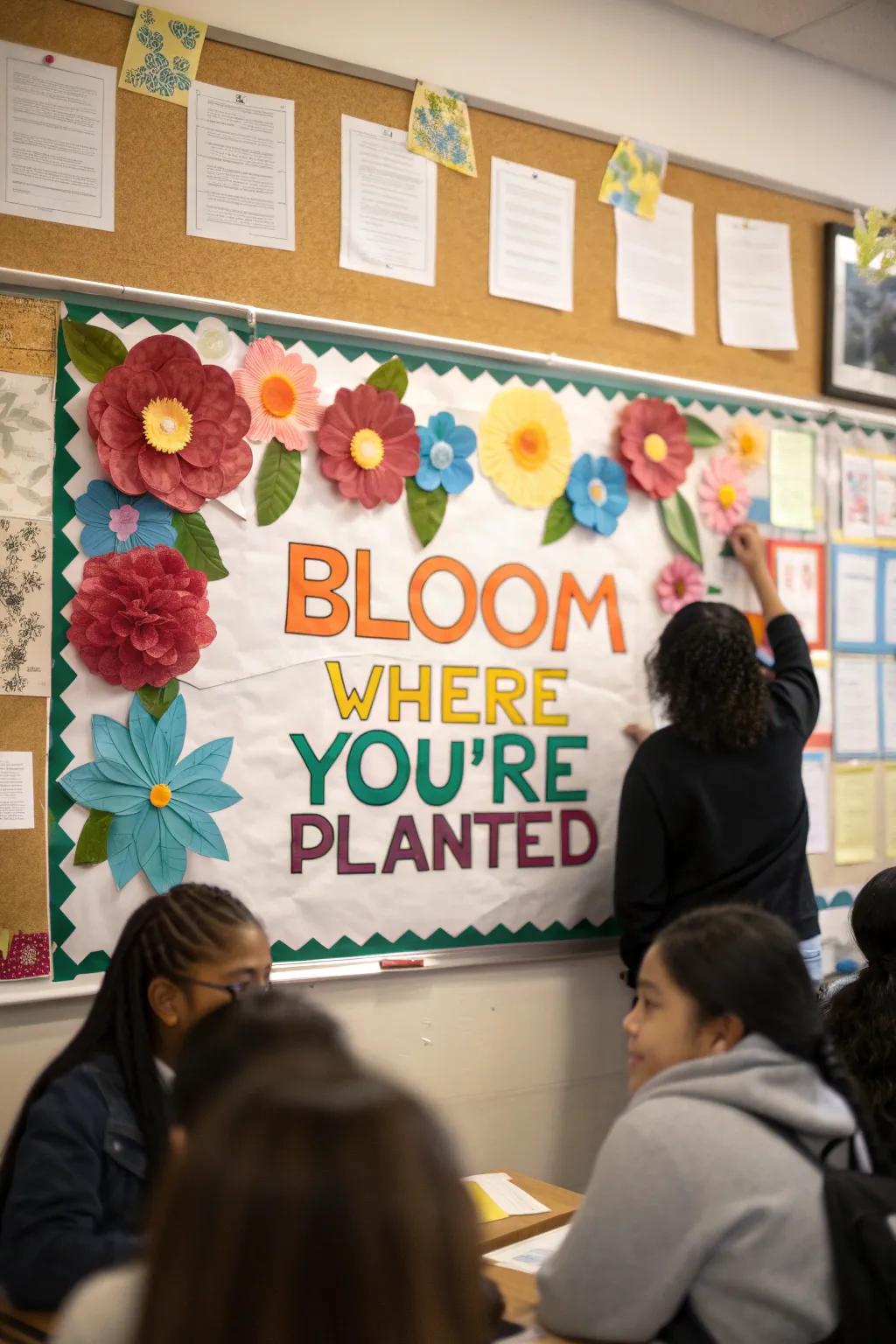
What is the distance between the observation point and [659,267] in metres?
2.92

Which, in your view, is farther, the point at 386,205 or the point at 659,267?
the point at 659,267

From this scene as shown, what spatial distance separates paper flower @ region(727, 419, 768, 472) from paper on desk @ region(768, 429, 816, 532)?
0.12 feet

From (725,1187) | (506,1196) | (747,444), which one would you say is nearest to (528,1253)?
(506,1196)

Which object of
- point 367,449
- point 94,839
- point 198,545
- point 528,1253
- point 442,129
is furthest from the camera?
point 442,129

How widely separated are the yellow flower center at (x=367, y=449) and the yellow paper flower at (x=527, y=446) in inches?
9.6

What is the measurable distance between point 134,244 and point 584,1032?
179 centimetres

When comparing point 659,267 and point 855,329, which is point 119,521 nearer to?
point 659,267

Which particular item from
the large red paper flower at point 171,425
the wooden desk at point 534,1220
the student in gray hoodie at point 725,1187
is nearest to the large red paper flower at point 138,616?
the large red paper flower at point 171,425

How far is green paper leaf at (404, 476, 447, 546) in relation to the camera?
2.57 meters

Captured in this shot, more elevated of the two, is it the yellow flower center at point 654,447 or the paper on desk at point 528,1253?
the yellow flower center at point 654,447

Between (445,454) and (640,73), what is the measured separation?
3.46 ft

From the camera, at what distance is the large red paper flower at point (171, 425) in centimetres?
223

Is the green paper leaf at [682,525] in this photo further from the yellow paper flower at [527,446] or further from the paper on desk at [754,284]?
the paper on desk at [754,284]

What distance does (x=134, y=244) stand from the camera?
2291 millimetres
